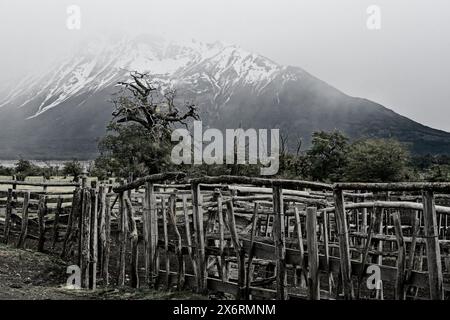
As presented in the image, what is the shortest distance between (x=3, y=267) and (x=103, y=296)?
12.4 feet

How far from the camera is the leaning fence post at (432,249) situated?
223 inches

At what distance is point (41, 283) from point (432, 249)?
24.2 feet

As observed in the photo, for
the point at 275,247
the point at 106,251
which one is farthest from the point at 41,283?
the point at 275,247

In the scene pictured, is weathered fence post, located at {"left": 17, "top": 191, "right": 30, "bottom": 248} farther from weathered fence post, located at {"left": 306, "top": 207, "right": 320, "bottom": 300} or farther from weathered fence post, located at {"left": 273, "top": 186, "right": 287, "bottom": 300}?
weathered fence post, located at {"left": 306, "top": 207, "right": 320, "bottom": 300}

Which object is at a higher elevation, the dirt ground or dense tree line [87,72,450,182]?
dense tree line [87,72,450,182]

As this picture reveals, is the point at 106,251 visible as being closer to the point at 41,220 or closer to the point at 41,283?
the point at 41,283

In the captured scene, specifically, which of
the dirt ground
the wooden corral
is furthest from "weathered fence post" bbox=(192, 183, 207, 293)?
the dirt ground

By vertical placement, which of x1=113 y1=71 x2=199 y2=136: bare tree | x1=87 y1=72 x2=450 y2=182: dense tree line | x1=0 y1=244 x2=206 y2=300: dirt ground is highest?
x1=113 y1=71 x2=199 y2=136: bare tree

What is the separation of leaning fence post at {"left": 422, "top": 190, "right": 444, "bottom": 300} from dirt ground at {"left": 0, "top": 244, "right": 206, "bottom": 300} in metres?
3.27

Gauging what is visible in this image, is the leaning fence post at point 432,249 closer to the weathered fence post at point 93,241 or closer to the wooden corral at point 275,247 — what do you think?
the wooden corral at point 275,247

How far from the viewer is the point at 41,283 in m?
10.1

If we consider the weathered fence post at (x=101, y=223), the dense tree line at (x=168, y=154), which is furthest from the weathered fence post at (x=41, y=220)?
the dense tree line at (x=168, y=154)

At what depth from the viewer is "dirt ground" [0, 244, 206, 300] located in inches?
310
